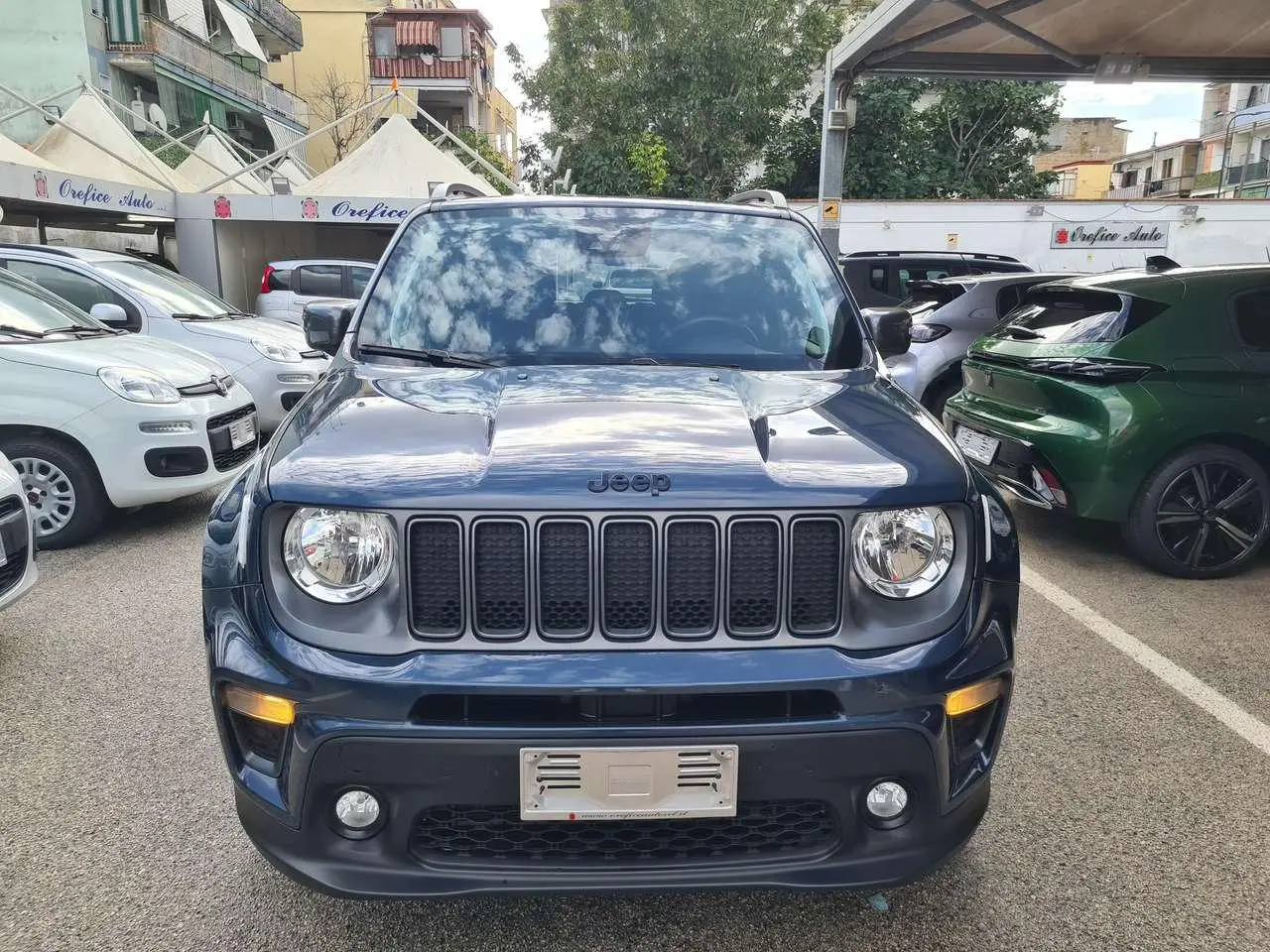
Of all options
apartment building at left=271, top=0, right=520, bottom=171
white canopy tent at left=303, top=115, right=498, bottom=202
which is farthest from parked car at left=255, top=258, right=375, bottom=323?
apartment building at left=271, top=0, right=520, bottom=171

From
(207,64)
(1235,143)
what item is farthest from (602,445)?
(1235,143)

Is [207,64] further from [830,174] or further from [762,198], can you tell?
[762,198]

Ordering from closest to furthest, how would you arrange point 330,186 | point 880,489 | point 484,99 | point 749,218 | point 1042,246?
point 880,489 → point 749,218 → point 330,186 → point 1042,246 → point 484,99

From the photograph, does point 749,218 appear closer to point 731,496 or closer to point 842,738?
point 731,496

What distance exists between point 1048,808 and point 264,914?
2.22 metres

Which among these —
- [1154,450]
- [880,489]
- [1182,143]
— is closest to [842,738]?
[880,489]

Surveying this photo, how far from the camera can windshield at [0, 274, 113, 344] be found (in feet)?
17.7

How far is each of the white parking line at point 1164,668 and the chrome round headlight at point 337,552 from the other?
3.03 meters

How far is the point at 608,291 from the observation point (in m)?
3.02

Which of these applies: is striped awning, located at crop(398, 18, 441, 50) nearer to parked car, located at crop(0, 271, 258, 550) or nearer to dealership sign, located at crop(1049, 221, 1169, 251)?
dealership sign, located at crop(1049, 221, 1169, 251)

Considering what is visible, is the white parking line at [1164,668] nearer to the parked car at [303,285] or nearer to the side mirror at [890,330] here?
the side mirror at [890,330]

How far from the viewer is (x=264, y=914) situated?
2301 millimetres

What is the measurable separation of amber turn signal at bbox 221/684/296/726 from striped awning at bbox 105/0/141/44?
91.7 feet

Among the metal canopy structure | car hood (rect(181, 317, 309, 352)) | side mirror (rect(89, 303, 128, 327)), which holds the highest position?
the metal canopy structure
